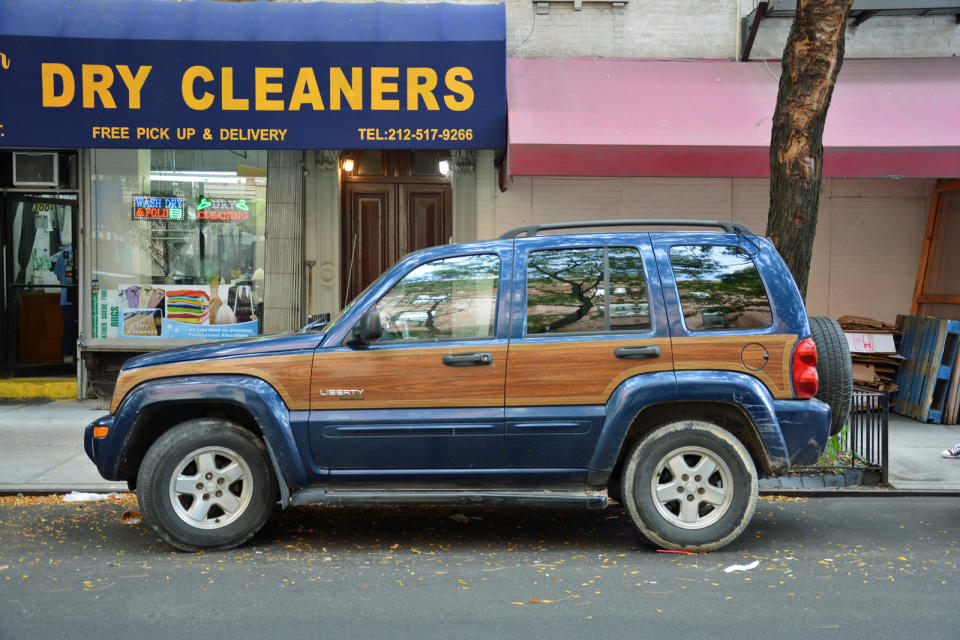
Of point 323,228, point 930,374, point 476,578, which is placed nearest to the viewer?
point 476,578

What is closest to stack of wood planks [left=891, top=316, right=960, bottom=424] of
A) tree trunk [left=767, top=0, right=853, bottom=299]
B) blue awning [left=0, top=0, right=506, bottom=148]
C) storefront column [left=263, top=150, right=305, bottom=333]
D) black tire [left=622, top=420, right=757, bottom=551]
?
tree trunk [left=767, top=0, right=853, bottom=299]

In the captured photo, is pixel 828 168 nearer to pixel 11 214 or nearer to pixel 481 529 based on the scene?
pixel 481 529

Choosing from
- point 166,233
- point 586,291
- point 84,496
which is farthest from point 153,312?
point 586,291

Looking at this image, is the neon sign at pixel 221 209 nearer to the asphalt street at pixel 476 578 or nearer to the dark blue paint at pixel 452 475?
the asphalt street at pixel 476 578

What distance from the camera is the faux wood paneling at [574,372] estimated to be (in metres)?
5.60

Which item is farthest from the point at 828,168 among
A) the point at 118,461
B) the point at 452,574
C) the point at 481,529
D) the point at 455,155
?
the point at 118,461

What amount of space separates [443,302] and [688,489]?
186 centimetres

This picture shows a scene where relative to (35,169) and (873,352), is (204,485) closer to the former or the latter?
(35,169)

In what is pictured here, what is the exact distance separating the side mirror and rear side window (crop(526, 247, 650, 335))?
927 mm

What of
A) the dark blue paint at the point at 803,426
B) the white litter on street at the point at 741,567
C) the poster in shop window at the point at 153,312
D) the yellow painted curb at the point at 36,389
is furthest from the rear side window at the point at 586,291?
the yellow painted curb at the point at 36,389

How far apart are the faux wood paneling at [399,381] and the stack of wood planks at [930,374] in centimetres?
722

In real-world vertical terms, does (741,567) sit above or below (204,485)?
below

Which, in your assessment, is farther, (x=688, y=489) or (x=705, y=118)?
(x=705, y=118)

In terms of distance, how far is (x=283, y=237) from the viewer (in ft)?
38.2
